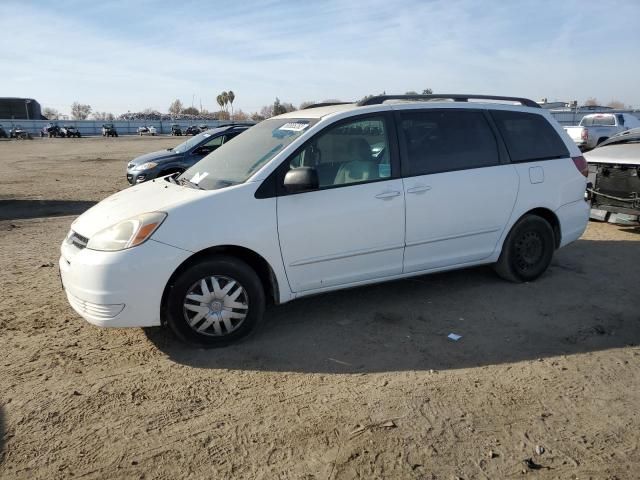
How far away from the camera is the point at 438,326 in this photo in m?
4.36

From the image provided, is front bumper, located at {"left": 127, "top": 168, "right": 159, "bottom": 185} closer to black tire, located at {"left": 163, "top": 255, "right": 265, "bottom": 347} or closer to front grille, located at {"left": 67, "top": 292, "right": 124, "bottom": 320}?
front grille, located at {"left": 67, "top": 292, "right": 124, "bottom": 320}

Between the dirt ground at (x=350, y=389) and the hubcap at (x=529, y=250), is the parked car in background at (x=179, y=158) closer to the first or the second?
the dirt ground at (x=350, y=389)

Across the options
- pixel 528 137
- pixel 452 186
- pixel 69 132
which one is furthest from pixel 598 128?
pixel 69 132

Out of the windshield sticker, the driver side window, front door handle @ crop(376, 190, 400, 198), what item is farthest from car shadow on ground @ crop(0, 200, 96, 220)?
front door handle @ crop(376, 190, 400, 198)

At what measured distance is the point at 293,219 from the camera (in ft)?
13.2

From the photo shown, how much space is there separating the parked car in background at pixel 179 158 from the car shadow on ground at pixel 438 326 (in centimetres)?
787

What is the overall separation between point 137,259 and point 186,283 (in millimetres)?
389

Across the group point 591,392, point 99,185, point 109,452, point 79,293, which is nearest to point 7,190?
point 99,185

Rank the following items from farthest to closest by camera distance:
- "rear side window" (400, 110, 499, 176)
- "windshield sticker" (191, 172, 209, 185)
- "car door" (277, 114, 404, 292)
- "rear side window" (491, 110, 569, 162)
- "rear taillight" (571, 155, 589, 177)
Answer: "rear taillight" (571, 155, 589, 177) → "rear side window" (491, 110, 569, 162) → "rear side window" (400, 110, 499, 176) → "windshield sticker" (191, 172, 209, 185) → "car door" (277, 114, 404, 292)

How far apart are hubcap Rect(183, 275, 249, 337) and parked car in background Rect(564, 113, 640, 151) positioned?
18188 mm

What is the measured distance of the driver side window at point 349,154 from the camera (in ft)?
13.9

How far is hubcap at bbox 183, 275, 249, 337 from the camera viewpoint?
3.83m

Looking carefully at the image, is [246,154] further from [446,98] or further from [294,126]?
[446,98]

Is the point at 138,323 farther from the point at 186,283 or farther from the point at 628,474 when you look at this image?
the point at 628,474
